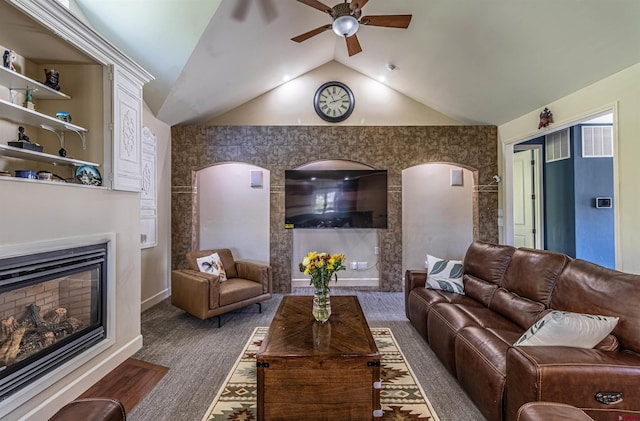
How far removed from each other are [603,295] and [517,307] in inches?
26.3

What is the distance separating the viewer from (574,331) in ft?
5.34

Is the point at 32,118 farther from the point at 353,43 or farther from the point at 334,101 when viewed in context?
the point at 334,101

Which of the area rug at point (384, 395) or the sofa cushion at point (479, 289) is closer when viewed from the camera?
the area rug at point (384, 395)

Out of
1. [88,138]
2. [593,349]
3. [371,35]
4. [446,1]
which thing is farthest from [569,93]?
[88,138]

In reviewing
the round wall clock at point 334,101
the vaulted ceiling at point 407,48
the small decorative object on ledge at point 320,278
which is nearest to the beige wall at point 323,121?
the round wall clock at point 334,101

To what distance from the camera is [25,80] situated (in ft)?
6.62

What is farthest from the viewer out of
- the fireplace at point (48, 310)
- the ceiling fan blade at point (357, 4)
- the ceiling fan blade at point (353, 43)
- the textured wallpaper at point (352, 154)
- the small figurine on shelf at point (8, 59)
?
the textured wallpaper at point (352, 154)

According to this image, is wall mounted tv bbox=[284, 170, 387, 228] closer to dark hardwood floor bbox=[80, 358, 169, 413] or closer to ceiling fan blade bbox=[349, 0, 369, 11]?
ceiling fan blade bbox=[349, 0, 369, 11]

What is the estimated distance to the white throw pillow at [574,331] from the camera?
1.62m

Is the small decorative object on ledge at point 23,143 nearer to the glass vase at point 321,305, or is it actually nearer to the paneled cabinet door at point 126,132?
the paneled cabinet door at point 126,132

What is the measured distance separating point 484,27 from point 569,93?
1.38 metres

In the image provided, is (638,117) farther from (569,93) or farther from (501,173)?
→ (501,173)

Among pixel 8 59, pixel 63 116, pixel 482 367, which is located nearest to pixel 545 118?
pixel 482 367

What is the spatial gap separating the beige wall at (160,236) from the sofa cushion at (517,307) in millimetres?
4174
